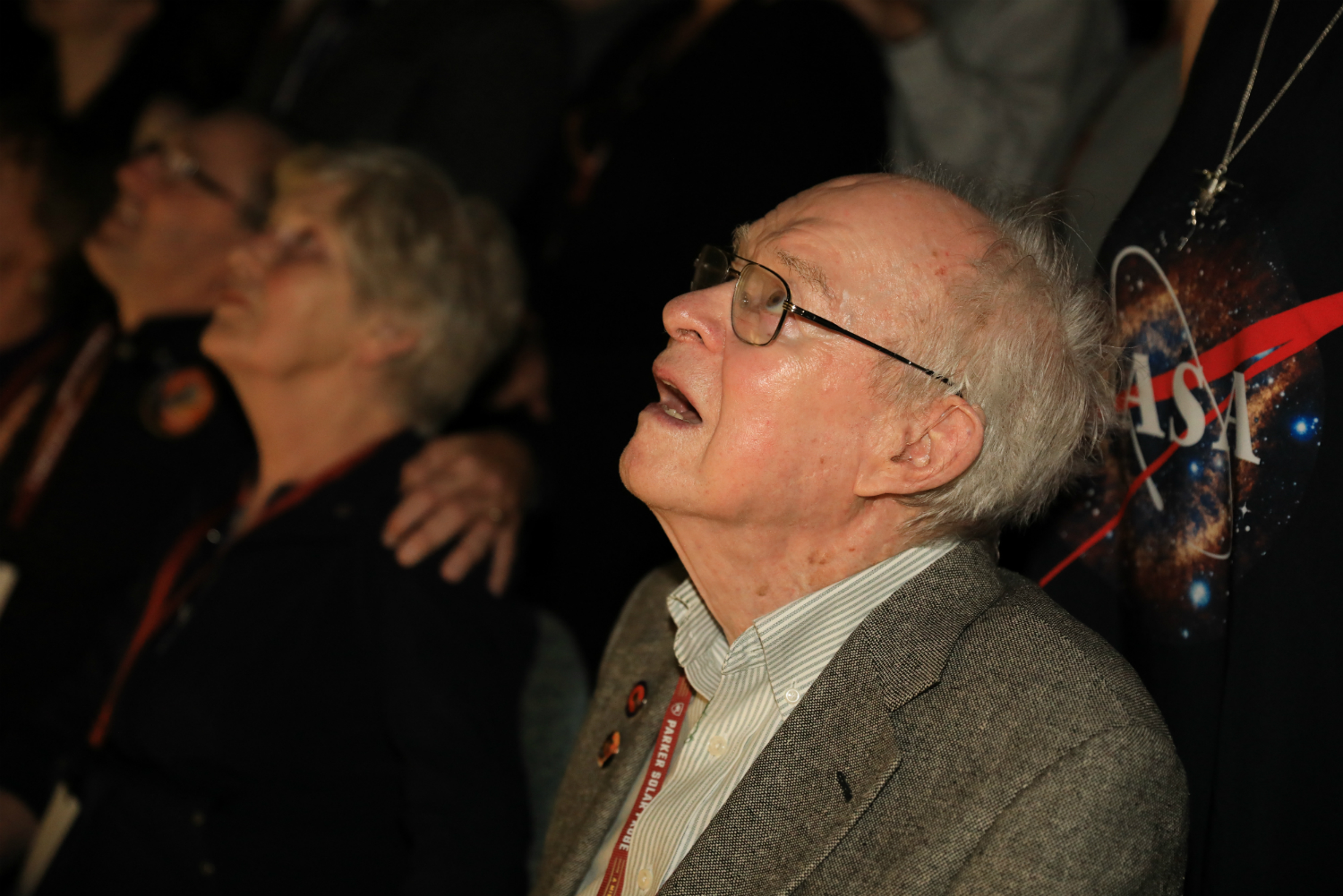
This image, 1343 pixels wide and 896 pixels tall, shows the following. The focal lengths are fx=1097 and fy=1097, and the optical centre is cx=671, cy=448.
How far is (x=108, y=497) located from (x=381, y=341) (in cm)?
95

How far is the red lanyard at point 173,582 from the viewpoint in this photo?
2.26m

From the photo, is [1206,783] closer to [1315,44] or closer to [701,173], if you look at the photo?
[1315,44]

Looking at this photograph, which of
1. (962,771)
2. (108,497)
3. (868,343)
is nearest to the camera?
(962,771)

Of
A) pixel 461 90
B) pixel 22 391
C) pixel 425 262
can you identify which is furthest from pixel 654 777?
pixel 22 391

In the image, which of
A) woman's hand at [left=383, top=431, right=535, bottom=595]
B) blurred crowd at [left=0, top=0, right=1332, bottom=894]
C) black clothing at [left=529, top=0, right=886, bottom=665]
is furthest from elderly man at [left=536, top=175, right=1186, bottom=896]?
black clothing at [left=529, top=0, right=886, bottom=665]

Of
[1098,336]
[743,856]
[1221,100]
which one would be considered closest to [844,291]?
[1098,336]

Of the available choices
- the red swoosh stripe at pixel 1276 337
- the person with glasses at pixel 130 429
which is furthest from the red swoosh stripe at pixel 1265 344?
the person with glasses at pixel 130 429

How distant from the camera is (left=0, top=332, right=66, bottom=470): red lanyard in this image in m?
3.07

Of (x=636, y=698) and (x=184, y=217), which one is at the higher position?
(x=184, y=217)

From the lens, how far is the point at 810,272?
1.38m

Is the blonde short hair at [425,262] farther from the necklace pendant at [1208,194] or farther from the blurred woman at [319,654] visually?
the necklace pendant at [1208,194]

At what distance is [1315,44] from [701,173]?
1.29 metres

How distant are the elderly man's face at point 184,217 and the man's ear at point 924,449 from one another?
2116 mm

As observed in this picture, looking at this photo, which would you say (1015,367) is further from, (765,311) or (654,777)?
(654,777)
